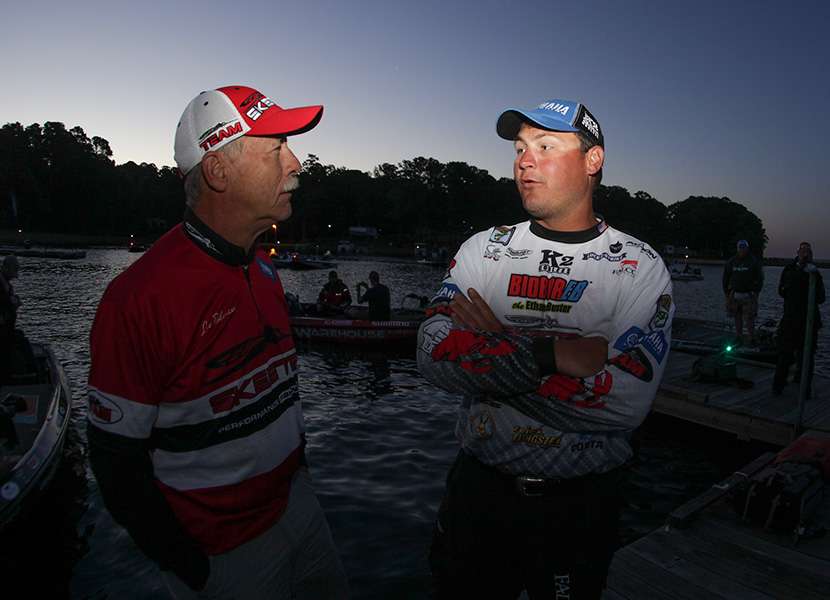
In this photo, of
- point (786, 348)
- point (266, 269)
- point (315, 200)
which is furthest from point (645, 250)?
point (315, 200)

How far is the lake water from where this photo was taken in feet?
21.6

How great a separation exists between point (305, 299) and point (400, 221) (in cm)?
8902

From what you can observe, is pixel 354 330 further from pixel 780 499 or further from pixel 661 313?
pixel 661 313

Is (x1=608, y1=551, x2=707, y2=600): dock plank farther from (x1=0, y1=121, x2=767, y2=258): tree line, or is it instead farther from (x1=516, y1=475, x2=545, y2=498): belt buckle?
(x1=0, y1=121, x2=767, y2=258): tree line

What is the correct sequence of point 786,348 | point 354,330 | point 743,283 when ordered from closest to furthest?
1. point 786,348
2. point 743,283
3. point 354,330

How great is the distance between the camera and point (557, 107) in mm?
2523

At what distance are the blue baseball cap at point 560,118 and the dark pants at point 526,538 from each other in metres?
1.64

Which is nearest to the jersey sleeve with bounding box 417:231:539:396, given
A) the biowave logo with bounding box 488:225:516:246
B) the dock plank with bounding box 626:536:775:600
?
the biowave logo with bounding box 488:225:516:246

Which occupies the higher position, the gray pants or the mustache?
the mustache

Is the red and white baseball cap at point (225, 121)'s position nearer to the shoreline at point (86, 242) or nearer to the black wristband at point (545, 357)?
the black wristband at point (545, 357)

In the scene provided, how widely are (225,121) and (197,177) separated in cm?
29

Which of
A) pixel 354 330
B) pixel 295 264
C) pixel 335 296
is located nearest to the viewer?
pixel 354 330

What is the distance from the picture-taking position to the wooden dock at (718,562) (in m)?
4.43

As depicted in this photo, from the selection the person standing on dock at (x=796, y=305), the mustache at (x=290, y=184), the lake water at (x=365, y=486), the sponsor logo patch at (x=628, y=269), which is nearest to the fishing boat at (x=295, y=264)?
the lake water at (x=365, y=486)
